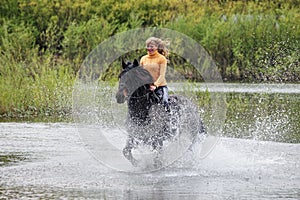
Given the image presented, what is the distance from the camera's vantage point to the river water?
938 centimetres

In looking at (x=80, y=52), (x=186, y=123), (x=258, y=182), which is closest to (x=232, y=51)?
(x=80, y=52)

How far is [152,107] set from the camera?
36.8 feet

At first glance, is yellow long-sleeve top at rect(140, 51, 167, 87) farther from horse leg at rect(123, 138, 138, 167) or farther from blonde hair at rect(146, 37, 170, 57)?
horse leg at rect(123, 138, 138, 167)

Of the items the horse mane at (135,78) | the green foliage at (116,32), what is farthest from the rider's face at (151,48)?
the green foliage at (116,32)

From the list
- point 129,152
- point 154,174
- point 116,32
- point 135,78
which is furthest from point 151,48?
point 116,32

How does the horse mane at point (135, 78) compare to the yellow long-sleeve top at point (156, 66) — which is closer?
the horse mane at point (135, 78)

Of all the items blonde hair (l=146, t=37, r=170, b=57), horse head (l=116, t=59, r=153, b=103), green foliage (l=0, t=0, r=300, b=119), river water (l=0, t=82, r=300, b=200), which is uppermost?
blonde hair (l=146, t=37, r=170, b=57)

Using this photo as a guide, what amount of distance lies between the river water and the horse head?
1014mm

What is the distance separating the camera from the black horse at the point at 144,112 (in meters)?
10.9

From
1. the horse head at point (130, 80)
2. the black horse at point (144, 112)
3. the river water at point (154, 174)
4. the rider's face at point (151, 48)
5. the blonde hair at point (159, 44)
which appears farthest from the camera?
the blonde hair at point (159, 44)

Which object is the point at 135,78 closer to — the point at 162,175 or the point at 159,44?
the point at 159,44

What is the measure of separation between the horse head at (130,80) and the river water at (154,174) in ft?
3.33

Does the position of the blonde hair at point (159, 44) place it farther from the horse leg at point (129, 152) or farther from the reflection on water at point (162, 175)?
the reflection on water at point (162, 175)

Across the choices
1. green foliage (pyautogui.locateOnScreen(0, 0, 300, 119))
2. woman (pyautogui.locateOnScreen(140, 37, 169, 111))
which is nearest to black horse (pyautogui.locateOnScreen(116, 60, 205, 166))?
woman (pyautogui.locateOnScreen(140, 37, 169, 111))
